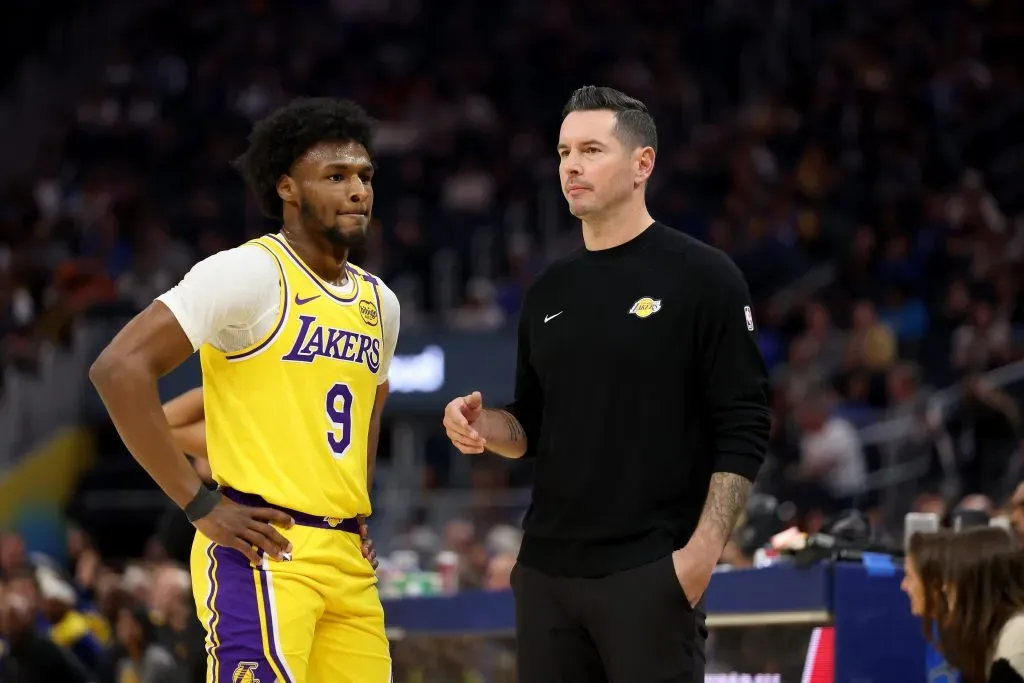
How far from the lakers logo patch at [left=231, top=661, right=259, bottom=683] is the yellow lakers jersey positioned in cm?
46

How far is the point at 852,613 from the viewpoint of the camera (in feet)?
19.6

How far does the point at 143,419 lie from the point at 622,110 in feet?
5.10

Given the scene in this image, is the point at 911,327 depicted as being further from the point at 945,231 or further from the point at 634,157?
the point at 634,157

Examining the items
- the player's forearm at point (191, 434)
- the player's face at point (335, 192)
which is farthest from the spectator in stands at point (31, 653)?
the player's face at point (335, 192)

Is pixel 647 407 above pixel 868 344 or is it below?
below

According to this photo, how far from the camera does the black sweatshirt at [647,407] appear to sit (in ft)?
13.8

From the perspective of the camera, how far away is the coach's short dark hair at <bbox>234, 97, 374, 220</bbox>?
16.2 feet

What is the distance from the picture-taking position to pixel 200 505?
4531mm

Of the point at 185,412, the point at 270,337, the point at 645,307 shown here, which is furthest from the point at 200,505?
the point at 645,307

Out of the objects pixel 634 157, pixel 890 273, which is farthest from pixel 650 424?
pixel 890 273

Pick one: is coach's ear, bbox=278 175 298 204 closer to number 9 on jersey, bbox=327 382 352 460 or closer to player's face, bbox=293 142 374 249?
player's face, bbox=293 142 374 249

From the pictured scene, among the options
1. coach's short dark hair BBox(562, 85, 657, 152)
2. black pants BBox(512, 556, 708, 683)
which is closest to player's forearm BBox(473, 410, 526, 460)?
black pants BBox(512, 556, 708, 683)

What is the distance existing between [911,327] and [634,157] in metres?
11.0

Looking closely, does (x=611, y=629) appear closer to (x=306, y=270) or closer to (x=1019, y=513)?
(x=306, y=270)
